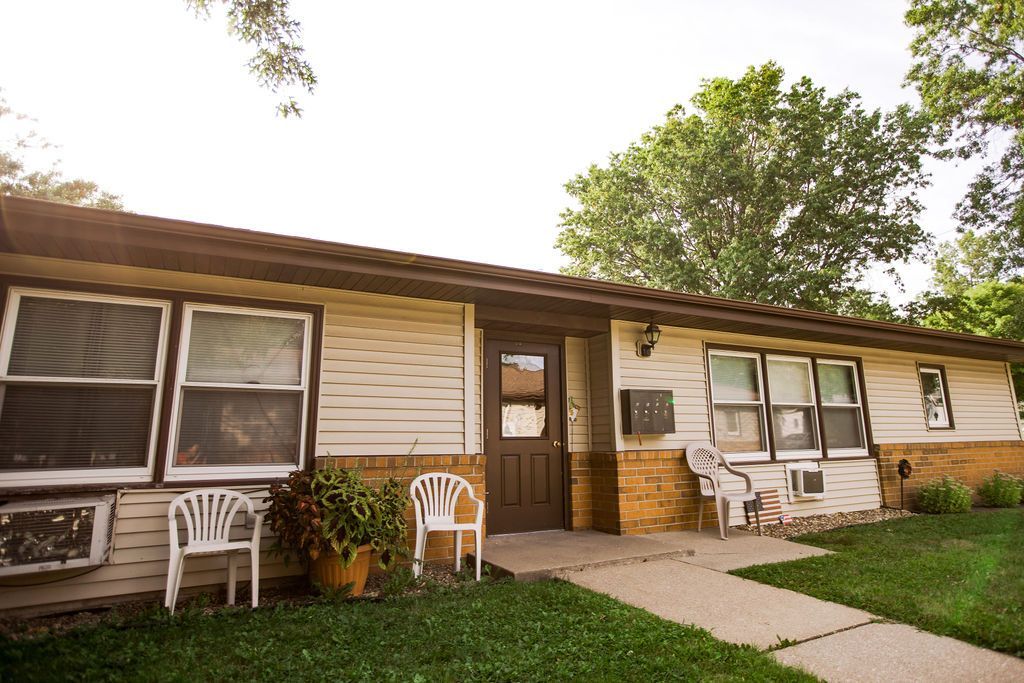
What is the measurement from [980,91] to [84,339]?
17479 millimetres

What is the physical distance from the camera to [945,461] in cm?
859

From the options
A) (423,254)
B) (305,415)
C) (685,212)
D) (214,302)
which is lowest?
(305,415)

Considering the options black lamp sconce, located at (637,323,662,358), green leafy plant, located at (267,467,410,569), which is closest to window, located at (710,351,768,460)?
black lamp sconce, located at (637,323,662,358)

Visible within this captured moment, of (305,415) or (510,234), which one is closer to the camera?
(305,415)

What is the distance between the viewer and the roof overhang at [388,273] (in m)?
3.51

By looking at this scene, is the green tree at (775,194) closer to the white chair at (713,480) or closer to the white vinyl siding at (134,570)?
the white chair at (713,480)

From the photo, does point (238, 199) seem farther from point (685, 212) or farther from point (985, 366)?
point (985, 366)

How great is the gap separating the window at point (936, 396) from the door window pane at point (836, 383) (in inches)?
68.3

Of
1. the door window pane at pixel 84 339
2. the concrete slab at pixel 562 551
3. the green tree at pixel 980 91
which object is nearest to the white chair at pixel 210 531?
the door window pane at pixel 84 339

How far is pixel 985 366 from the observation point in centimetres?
966

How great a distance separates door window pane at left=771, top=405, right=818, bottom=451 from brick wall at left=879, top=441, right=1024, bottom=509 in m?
1.35

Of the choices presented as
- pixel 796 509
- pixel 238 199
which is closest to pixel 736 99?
pixel 796 509

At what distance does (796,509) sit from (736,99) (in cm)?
1287

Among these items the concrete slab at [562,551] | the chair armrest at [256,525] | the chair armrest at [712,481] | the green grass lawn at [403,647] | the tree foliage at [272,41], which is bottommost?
the green grass lawn at [403,647]
